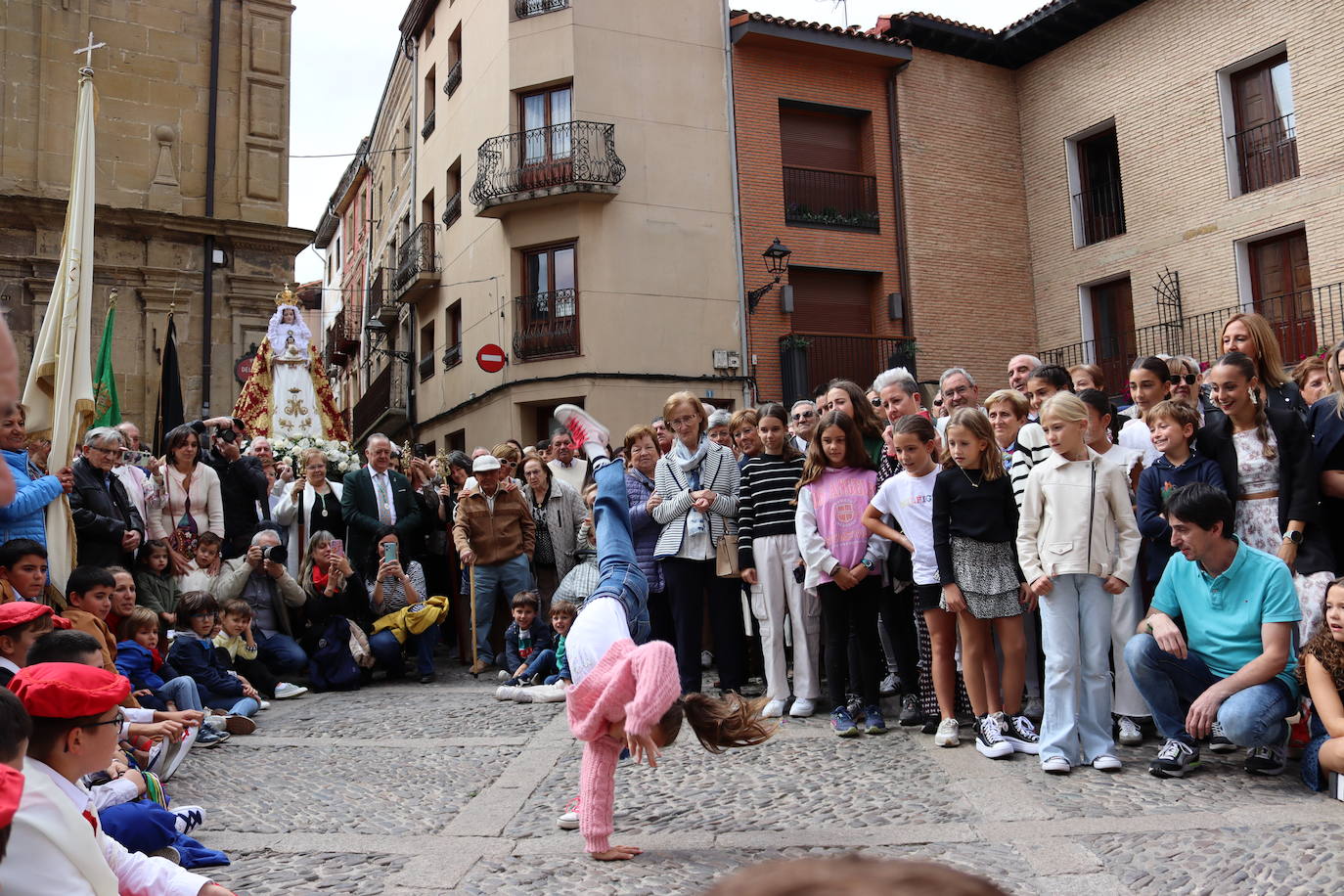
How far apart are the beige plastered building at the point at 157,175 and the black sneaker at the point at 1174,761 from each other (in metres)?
15.8

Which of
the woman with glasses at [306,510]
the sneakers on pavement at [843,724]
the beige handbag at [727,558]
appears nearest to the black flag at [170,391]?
the woman with glasses at [306,510]

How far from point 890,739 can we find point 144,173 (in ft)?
54.2

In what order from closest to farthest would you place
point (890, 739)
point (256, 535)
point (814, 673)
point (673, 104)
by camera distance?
1. point (890, 739)
2. point (814, 673)
3. point (256, 535)
4. point (673, 104)

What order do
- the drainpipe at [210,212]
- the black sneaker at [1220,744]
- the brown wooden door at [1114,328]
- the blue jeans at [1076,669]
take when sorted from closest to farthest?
the blue jeans at [1076,669] < the black sneaker at [1220,744] < the drainpipe at [210,212] < the brown wooden door at [1114,328]

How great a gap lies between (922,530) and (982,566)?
1.63 feet

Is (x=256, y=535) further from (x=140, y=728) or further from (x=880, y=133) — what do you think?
(x=880, y=133)

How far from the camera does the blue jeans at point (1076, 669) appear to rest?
17.2 ft

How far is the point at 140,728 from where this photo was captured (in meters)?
4.95

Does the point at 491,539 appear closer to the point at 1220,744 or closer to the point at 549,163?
the point at 1220,744

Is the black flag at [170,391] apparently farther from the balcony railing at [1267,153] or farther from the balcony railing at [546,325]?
the balcony railing at [1267,153]

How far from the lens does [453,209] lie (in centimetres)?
2208

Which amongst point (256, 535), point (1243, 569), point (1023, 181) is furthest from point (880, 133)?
point (1243, 569)

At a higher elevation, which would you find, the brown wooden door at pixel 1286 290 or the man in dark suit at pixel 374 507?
the brown wooden door at pixel 1286 290

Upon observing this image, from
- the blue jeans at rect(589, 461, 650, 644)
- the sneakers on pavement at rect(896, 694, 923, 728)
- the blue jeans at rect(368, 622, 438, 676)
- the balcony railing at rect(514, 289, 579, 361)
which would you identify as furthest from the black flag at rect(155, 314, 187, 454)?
the sneakers on pavement at rect(896, 694, 923, 728)
